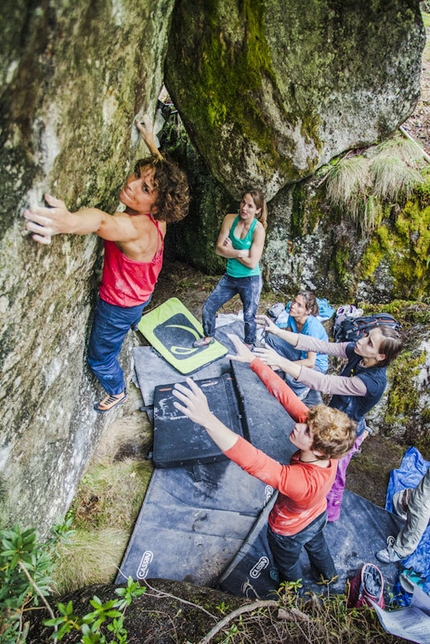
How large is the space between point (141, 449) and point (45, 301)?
8.43 ft

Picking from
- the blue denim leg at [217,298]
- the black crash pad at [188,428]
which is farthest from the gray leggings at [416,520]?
the blue denim leg at [217,298]

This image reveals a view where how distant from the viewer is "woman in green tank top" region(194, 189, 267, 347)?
5.04 meters

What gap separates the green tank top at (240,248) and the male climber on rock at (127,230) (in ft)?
5.10

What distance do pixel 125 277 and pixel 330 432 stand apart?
2.07 meters

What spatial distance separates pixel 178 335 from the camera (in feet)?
21.2

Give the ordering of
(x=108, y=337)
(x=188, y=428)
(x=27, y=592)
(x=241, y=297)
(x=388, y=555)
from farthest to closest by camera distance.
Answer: (x=241, y=297)
(x=188, y=428)
(x=388, y=555)
(x=108, y=337)
(x=27, y=592)

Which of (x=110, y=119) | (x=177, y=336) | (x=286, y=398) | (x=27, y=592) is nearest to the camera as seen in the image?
(x=27, y=592)

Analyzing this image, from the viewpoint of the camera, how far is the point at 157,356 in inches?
243

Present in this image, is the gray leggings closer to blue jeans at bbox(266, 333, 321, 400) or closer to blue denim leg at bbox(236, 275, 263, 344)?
blue jeans at bbox(266, 333, 321, 400)

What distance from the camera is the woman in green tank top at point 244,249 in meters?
5.04

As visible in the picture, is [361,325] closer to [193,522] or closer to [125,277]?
[125,277]

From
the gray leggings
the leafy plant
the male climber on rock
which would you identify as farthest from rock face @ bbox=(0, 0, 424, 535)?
the gray leggings

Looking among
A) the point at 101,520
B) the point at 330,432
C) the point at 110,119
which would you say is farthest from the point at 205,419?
the point at 101,520

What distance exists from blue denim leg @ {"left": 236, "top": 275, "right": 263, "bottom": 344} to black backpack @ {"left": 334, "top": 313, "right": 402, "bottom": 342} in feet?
3.85
